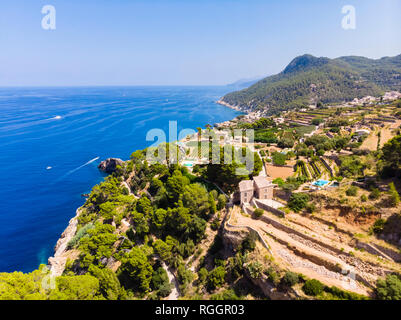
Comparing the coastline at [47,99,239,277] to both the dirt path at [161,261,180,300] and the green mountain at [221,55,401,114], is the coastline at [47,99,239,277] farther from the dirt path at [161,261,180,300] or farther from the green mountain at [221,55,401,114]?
the green mountain at [221,55,401,114]

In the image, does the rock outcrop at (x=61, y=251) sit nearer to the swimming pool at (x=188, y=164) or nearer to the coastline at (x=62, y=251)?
the coastline at (x=62, y=251)

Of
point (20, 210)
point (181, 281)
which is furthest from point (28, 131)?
point (181, 281)

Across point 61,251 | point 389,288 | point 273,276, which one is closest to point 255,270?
point 273,276

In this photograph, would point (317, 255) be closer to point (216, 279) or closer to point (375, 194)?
point (375, 194)

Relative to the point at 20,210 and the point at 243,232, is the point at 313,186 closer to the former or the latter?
the point at 243,232

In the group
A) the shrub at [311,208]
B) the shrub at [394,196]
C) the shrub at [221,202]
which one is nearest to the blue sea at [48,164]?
the shrub at [221,202]
